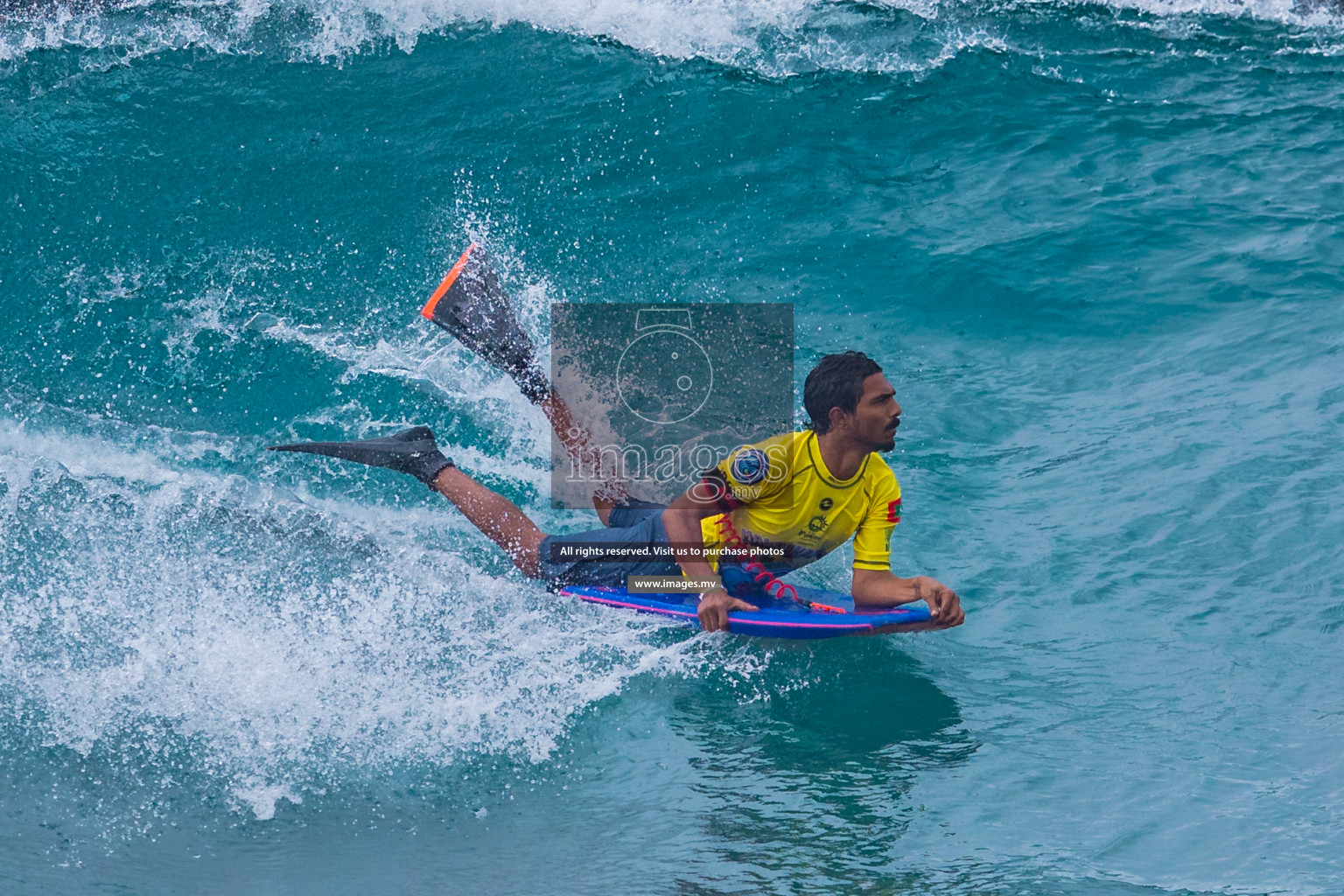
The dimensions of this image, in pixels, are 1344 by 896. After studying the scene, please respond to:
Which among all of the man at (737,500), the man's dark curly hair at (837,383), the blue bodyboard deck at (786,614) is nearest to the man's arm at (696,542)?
the man at (737,500)

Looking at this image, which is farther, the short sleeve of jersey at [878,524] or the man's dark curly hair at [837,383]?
the short sleeve of jersey at [878,524]

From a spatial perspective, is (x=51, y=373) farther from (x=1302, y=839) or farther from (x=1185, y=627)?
(x=1302, y=839)

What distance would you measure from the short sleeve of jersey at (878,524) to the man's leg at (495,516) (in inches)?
55.2

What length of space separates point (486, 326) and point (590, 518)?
1.17 metres

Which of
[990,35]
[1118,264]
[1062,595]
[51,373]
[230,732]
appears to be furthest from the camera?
[990,35]

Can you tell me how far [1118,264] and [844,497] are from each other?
163 inches

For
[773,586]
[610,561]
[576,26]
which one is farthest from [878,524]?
[576,26]

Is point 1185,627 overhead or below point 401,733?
overhead

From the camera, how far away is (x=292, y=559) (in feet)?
18.0

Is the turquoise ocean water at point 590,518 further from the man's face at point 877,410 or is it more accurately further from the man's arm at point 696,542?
the man's face at point 877,410

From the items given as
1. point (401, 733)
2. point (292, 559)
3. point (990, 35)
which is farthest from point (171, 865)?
point (990, 35)

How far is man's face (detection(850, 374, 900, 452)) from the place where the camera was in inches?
162

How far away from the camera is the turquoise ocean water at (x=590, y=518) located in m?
4.07

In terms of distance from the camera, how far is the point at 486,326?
5457 millimetres
